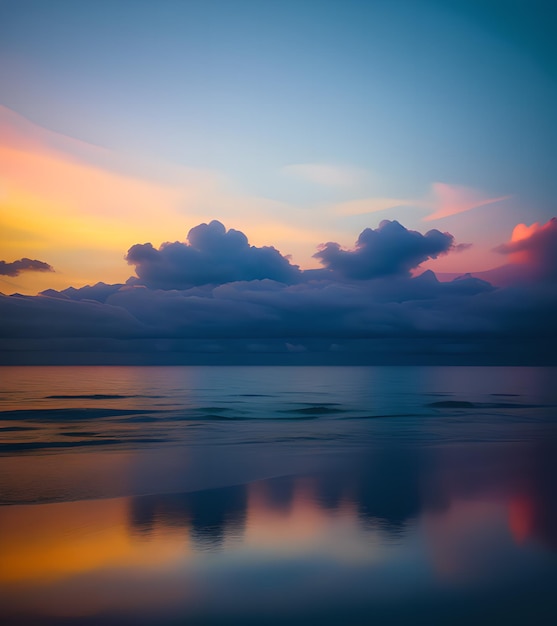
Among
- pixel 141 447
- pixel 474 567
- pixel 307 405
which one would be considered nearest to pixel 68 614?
pixel 474 567

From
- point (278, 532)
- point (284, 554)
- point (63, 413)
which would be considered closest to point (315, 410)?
point (63, 413)

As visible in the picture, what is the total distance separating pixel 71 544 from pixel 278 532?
432cm

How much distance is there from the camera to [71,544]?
1185 cm

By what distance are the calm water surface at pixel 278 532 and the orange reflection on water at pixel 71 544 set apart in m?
0.05

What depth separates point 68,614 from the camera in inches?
340

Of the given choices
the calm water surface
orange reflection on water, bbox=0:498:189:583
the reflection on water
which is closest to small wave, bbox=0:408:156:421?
the calm water surface

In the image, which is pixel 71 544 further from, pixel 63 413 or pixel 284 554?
Answer: pixel 63 413

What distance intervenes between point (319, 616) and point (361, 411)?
40.0 metres

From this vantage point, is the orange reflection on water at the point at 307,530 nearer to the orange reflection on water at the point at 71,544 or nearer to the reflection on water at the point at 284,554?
the reflection on water at the point at 284,554

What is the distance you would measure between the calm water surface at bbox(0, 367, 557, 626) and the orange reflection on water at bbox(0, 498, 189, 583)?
0.05 metres

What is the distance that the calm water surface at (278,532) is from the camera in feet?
29.7

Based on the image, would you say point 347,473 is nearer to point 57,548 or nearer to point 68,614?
point 57,548

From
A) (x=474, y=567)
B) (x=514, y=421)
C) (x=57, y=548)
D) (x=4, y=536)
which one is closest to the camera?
(x=474, y=567)

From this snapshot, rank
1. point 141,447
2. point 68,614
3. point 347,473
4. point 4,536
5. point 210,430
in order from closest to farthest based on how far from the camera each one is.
A: point 68,614 < point 4,536 < point 347,473 < point 141,447 < point 210,430
